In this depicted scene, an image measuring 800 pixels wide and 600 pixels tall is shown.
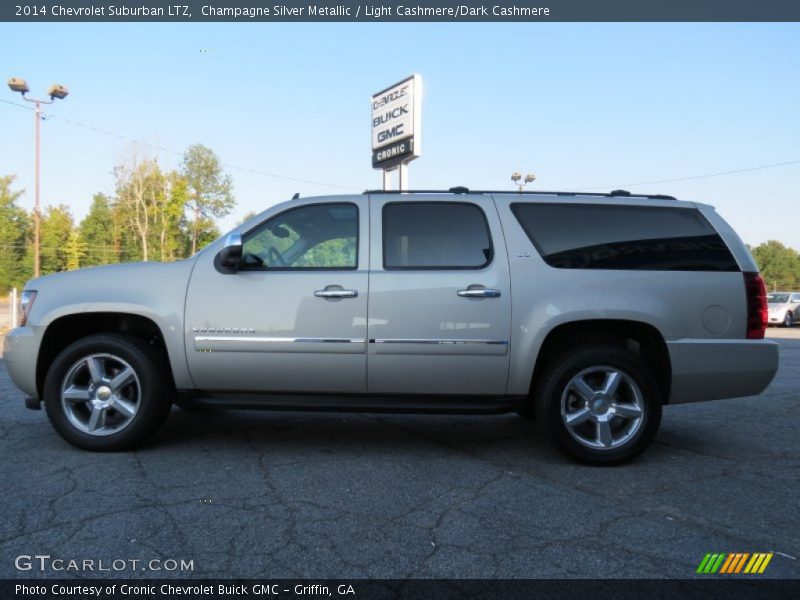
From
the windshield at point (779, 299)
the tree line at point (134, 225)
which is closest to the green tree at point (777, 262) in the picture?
the tree line at point (134, 225)

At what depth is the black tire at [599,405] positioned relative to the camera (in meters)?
4.09

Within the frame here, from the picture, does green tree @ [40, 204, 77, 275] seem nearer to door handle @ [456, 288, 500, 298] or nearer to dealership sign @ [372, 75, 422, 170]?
dealership sign @ [372, 75, 422, 170]

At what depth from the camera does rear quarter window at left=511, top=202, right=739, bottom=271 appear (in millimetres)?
4219

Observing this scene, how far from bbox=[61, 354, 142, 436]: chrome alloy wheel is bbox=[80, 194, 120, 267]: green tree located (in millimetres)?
70293

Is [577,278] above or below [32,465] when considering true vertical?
above

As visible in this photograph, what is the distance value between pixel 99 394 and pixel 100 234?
80.7m

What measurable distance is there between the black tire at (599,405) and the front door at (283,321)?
1.29 metres

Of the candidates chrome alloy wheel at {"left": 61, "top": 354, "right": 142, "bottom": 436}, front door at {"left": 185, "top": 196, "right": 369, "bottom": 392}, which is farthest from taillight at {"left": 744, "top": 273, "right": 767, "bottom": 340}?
chrome alloy wheel at {"left": 61, "top": 354, "right": 142, "bottom": 436}

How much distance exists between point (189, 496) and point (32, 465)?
4.43 feet

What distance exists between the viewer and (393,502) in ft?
11.1

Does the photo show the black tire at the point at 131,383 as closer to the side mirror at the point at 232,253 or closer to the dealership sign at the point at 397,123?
the side mirror at the point at 232,253

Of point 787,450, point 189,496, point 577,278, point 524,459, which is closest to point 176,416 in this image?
point 189,496

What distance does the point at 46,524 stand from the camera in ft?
9.79
